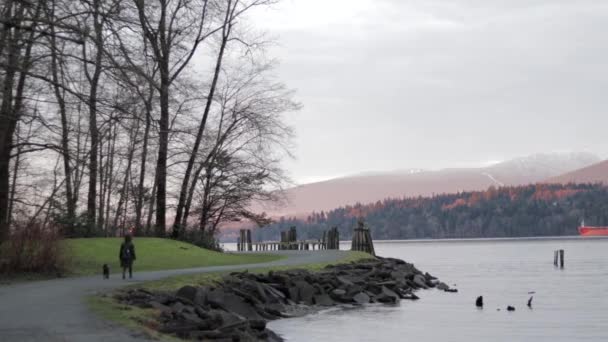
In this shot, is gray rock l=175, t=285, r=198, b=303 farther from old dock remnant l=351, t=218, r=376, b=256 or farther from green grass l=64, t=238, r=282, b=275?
old dock remnant l=351, t=218, r=376, b=256

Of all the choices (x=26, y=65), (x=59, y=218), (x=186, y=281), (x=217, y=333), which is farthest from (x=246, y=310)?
(x=59, y=218)

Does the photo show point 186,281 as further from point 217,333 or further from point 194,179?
point 194,179

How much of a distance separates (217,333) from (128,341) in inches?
106

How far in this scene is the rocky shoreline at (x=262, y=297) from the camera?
1861 centimetres

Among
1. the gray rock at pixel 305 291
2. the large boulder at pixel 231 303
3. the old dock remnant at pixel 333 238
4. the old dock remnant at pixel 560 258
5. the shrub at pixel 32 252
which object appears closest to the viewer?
the large boulder at pixel 231 303

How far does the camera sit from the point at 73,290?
24.2m

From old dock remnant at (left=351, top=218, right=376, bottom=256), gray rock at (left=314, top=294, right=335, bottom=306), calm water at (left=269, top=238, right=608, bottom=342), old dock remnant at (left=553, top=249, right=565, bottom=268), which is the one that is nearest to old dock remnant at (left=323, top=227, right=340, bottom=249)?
old dock remnant at (left=351, top=218, right=376, bottom=256)

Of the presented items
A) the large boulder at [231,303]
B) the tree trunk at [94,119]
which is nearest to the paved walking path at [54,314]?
the large boulder at [231,303]

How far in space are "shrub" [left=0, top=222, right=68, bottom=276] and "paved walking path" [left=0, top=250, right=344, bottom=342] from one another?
2.10 m

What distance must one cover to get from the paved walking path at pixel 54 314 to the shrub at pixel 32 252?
6.89ft

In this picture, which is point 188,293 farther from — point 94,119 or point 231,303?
point 94,119

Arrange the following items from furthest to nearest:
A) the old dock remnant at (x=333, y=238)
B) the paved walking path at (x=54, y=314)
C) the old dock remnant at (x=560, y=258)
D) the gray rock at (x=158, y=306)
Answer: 1. the old dock remnant at (x=560, y=258)
2. the old dock remnant at (x=333, y=238)
3. the gray rock at (x=158, y=306)
4. the paved walking path at (x=54, y=314)

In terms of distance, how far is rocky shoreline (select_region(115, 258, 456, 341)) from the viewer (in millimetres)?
18609

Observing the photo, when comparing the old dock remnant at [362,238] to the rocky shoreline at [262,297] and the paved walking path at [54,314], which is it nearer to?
the rocky shoreline at [262,297]
